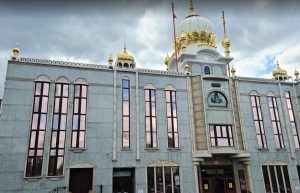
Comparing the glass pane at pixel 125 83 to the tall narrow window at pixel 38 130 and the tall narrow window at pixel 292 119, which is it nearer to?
the tall narrow window at pixel 38 130

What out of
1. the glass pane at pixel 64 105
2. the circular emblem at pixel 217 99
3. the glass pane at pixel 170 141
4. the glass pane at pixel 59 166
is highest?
→ the circular emblem at pixel 217 99

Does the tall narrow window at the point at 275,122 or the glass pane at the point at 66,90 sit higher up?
the glass pane at the point at 66,90

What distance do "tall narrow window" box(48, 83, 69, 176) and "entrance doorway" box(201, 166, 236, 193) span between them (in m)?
14.3

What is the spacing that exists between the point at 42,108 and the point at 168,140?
12515mm

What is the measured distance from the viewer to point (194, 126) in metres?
26.7

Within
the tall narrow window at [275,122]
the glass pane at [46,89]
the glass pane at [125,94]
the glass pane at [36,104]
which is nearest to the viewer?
the glass pane at [36,104]

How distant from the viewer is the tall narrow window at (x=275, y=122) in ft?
94.1

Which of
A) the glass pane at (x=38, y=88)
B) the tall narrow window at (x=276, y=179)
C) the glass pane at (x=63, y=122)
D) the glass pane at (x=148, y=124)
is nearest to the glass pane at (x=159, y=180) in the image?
the glass pane at (x=148, y=124)

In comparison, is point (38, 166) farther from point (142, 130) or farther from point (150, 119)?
point (150, 119)

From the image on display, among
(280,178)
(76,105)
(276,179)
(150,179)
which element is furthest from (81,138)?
(280,178)

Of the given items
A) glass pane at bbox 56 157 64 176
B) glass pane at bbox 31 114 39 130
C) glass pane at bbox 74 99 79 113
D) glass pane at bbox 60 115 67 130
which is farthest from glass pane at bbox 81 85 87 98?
glass pane at bbox 56 157 64 176

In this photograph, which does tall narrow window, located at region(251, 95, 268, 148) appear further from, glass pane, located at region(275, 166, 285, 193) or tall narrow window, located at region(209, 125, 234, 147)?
tall narrow window, located at region(209, 125, 234, 147)

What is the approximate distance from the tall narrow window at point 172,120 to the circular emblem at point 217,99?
4087 millimetres

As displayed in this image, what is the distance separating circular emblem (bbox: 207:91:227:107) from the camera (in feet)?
91.2
